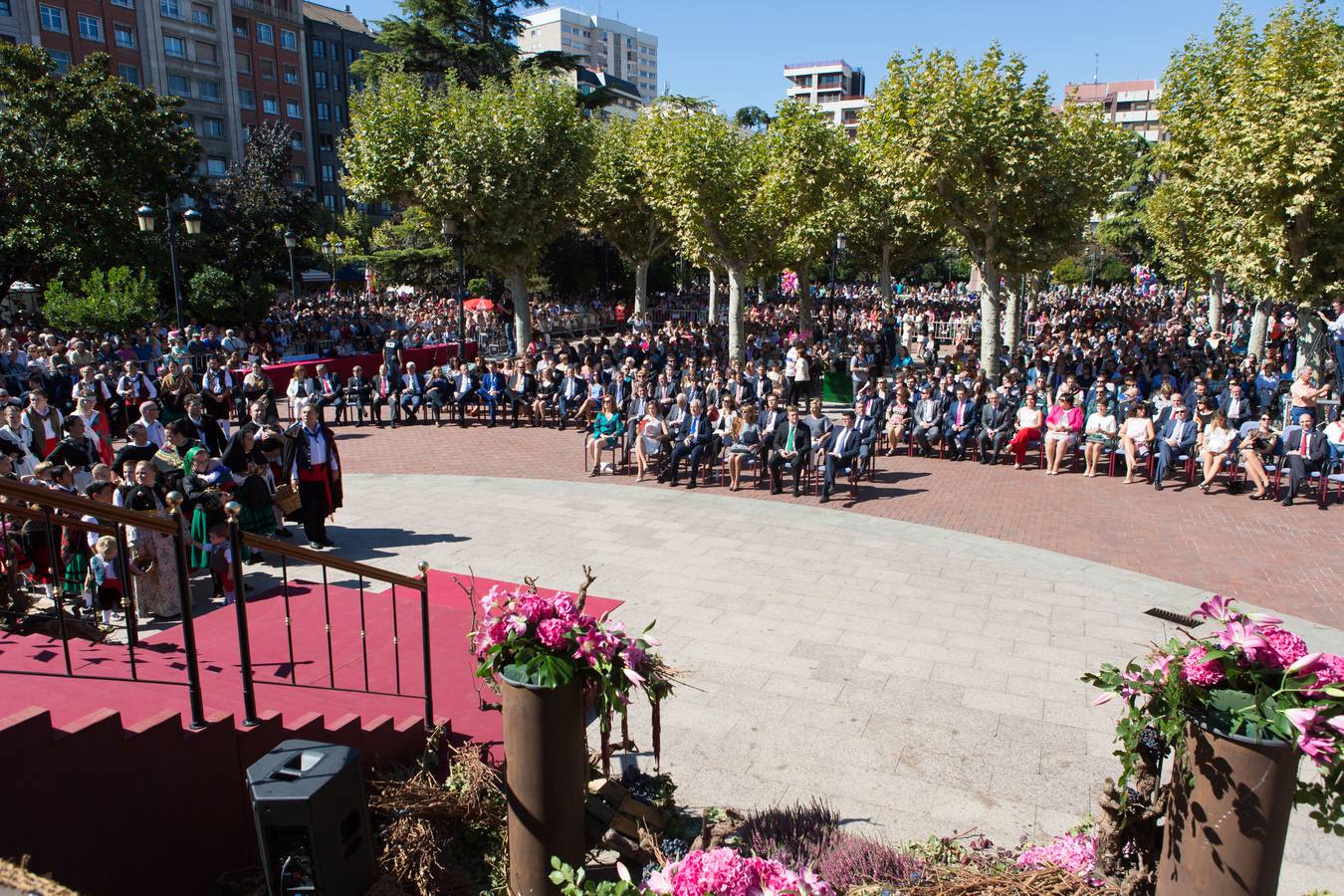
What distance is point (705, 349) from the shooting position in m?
25.2

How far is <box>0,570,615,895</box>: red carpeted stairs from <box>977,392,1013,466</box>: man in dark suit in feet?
37.0

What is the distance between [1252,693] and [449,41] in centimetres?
4005

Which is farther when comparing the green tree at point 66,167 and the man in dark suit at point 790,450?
the green tree at point 66,167

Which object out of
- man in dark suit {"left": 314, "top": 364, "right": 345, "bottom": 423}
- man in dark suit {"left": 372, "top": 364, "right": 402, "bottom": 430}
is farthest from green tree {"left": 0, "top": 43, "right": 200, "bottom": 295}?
man in dark suit {"left": 372, "top": 364, "right": 402, "bottom": 430}

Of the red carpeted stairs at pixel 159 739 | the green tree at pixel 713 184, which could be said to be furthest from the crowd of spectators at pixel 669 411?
the green tree at pixel 713 184

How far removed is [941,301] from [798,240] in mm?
20129

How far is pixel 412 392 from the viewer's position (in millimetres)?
19094

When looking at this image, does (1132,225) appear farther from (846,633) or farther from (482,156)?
(846,633)

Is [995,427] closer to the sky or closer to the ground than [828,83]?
closer to the ground

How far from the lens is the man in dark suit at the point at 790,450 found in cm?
1334

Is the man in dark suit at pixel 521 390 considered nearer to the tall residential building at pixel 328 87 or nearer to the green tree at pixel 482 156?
the green tree at pixel 482 156

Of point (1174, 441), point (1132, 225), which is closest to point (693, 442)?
point (1174, 441)

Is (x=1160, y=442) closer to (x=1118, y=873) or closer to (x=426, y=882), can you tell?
(x=1118, y=873)

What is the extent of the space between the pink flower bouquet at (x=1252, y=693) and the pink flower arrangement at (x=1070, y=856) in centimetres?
77
